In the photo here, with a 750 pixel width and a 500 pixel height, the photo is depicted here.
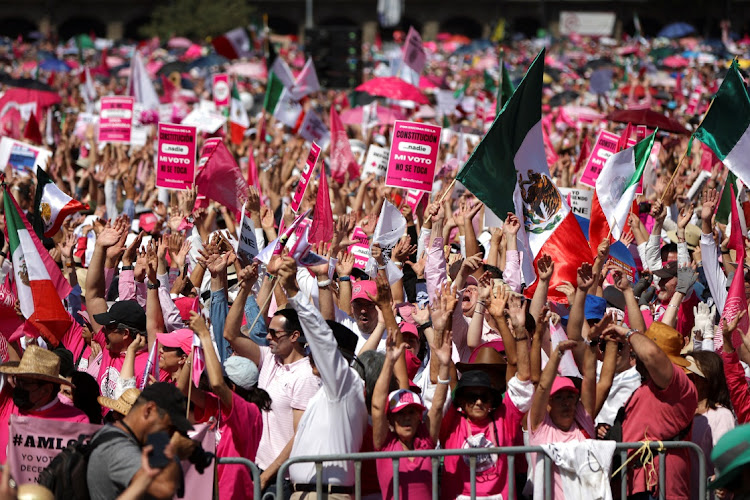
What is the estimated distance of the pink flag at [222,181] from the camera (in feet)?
30.1

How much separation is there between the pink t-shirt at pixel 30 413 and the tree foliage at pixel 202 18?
4268 cm

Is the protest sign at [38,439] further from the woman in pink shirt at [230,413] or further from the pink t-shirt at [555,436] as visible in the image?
the pink t-shirt at [555,436]

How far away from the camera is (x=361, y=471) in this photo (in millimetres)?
5102

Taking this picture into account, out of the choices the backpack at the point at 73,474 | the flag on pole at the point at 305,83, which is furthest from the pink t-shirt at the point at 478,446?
the flag on pole at the point at 305,83

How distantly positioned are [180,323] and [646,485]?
8.19 ft

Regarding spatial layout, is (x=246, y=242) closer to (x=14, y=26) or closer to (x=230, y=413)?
(x=230, y=413)

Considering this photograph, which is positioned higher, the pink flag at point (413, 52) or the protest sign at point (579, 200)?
the pink flag at point (413, 52)

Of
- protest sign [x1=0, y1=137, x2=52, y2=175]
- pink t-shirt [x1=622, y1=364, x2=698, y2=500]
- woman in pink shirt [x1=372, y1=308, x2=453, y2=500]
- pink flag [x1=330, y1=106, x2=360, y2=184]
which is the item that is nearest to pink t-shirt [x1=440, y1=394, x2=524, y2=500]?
woman in pink shirt [x1=372, y1=308, x2=453, y2=500]

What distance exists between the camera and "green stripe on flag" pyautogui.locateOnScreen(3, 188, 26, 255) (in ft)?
22.2

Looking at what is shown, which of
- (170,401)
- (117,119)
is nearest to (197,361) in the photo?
(170,401)

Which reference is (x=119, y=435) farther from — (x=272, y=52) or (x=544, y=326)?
(x=272, y=52)

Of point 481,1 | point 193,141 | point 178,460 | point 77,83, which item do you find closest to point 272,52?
point 193,141

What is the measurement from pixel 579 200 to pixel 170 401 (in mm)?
5644

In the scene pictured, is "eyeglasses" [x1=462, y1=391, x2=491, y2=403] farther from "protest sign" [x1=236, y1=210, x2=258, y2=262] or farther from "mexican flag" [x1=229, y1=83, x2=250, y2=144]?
"mexican flag" [x1=229, y1=83, x2=250, y2=144]
